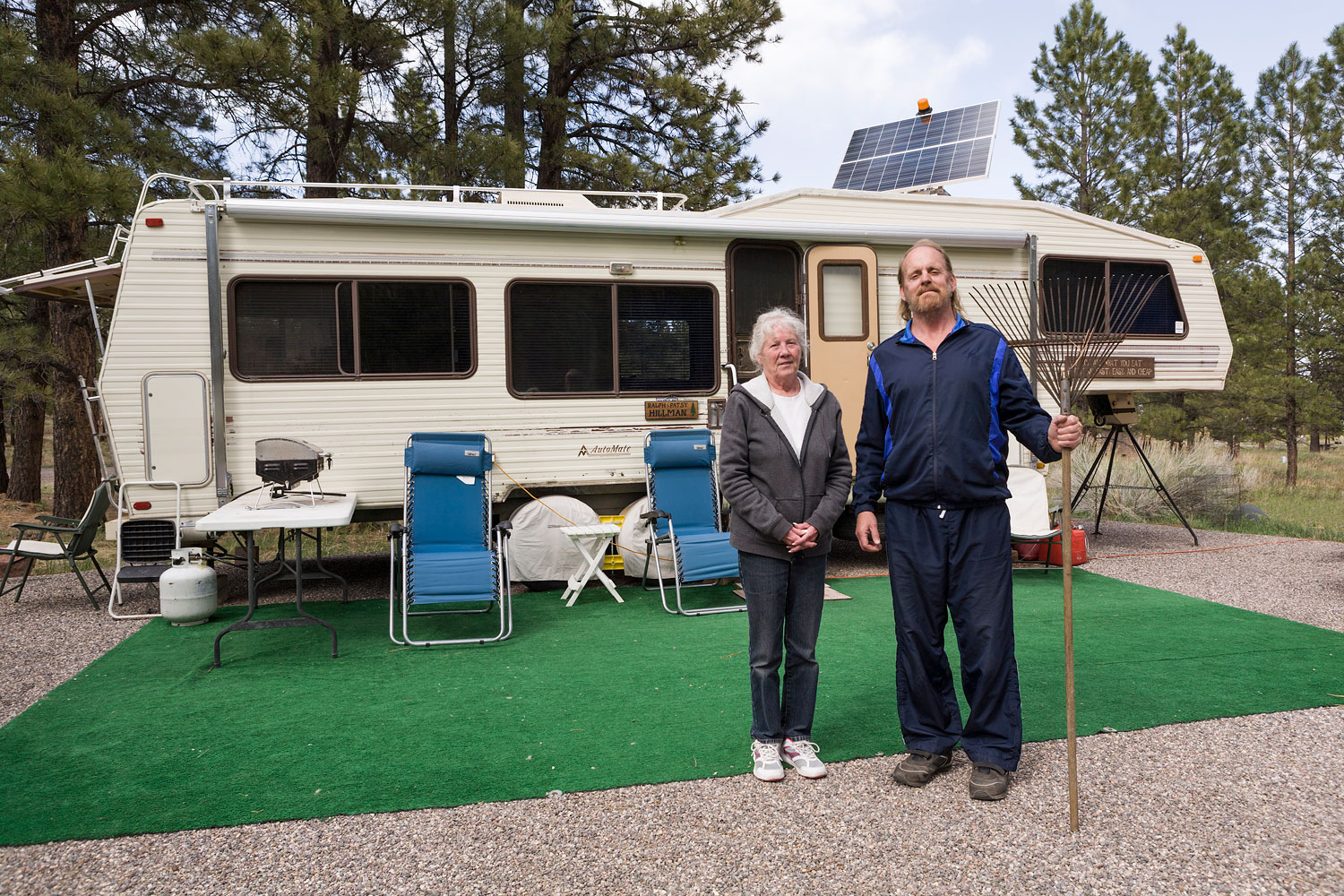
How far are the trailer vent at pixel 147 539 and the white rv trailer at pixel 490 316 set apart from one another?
8 centimetres

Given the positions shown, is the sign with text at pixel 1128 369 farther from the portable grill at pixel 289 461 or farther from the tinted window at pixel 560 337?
the portable grill at pixel 289 461

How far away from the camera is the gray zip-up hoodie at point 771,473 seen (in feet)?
9.69

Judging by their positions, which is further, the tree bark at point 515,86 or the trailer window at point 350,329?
the tree bark at point 515,86

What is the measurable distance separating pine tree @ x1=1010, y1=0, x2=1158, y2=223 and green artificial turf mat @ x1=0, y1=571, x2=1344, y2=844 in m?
13.1

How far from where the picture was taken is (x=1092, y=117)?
52.6 feet

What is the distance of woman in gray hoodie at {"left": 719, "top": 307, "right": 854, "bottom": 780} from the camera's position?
296cm

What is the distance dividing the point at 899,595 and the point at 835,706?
37.8 inches

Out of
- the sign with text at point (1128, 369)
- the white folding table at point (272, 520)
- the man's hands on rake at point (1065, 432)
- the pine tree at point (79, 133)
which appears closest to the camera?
the man's hands on rake at point (1065, 432)

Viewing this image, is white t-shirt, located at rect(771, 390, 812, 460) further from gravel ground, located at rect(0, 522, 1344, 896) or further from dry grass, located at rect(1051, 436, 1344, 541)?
dry grass, located at rect(1051, 436, 1344, 541)

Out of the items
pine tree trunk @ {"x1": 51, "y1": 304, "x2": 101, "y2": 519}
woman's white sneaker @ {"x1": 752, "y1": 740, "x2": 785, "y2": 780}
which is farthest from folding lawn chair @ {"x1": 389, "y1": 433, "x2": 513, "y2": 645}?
pine tree trunk @ {"x1": 51, "y1": 304, "x2": 101, "y2": 519}

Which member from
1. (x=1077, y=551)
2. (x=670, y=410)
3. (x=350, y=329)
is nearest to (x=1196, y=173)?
(x=1077, y=551)

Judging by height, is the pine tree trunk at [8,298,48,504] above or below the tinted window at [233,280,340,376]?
below

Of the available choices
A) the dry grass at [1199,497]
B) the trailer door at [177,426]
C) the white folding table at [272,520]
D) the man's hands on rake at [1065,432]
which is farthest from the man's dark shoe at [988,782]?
the dry grass at [1199,497]

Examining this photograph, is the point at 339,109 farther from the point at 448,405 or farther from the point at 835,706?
the point at 835,706
